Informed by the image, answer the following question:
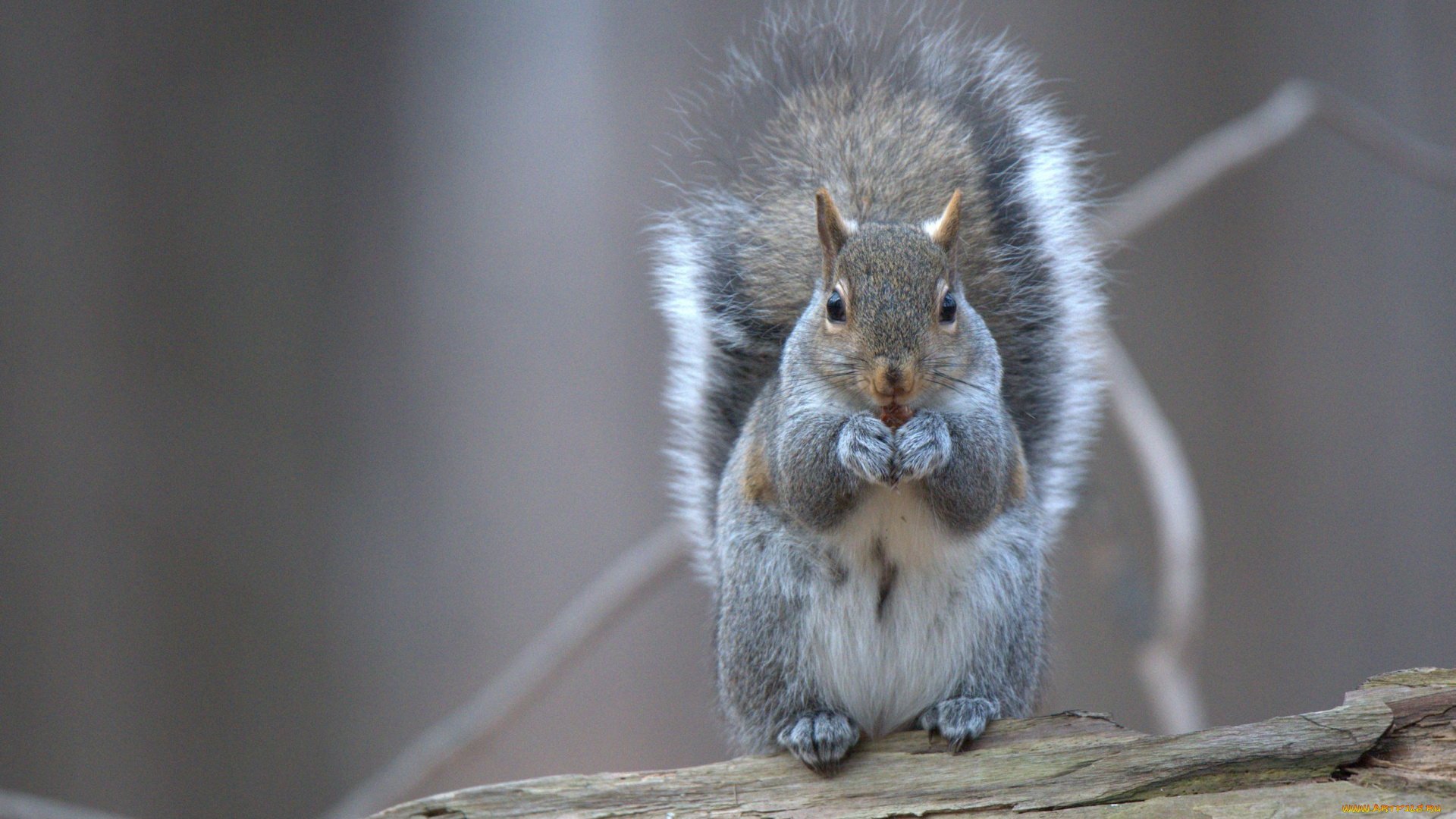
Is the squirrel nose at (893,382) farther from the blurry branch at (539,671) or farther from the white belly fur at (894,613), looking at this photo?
the blurry branch at (539,671)

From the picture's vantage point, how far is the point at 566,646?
7.25 feet

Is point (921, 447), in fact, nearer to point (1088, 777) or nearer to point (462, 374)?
point (1088, 777)

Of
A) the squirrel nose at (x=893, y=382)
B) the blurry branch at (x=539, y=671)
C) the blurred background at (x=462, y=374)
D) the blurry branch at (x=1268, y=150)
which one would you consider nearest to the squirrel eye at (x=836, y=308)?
the squirrel nose at (x=893, y=382)

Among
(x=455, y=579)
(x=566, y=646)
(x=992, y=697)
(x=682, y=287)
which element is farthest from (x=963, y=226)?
(x=455, y=579)

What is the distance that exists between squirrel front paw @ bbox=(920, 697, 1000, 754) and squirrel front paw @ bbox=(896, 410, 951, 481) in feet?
1.13

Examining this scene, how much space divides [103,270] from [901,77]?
248 cm

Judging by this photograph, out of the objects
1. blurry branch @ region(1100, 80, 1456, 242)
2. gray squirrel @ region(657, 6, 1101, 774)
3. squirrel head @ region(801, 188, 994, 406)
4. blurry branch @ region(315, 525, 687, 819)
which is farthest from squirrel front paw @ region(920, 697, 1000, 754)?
blurry branch @ region(1100, 80, 1456, 242)

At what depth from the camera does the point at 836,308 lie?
1.22m

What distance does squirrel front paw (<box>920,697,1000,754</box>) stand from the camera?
1.26 metres

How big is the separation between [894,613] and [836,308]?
0.40 m

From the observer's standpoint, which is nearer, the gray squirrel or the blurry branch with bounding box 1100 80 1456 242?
the gray squirrel

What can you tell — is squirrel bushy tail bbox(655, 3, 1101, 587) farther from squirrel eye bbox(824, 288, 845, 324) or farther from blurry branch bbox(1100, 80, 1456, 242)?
blurry branch bbox(1100, 80, 1456, 242)

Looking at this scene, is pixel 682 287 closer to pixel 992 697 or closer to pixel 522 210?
pixel 992 697

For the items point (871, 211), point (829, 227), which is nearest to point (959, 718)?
point (829, 227)
